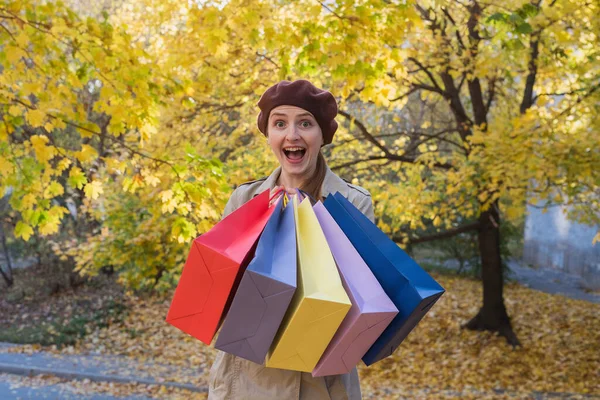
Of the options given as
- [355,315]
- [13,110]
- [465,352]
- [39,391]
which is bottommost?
[39,391]

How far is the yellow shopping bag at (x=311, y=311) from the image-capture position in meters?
1.45

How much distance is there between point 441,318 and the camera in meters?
10.4

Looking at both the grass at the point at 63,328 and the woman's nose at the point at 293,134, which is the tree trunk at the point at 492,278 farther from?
the woman's nose at the point at 293,134

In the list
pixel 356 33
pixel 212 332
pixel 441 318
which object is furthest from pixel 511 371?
pixel 212 332

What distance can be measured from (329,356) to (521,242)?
52.4 feet

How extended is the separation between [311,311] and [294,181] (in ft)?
2.66

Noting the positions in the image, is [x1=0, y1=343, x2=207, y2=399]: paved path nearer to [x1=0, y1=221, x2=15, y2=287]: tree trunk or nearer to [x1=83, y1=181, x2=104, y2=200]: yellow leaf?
[x1=0, y1=221, x2=15, y2=287]: tree trunk

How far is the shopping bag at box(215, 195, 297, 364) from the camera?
1.44 metres

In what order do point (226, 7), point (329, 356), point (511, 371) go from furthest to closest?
point (511, 371), point (226, 7), point (329, 356)

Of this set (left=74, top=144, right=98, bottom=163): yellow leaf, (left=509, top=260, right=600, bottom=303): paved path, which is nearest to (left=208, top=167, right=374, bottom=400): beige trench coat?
(left=74, top=144, right=98, bottom=163): yellow leaf

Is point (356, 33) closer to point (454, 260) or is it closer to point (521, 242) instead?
point (454, 260)

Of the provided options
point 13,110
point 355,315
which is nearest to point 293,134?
point 355,315

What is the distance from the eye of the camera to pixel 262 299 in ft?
4.81

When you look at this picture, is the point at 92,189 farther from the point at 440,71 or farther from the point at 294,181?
the point at 440,71
